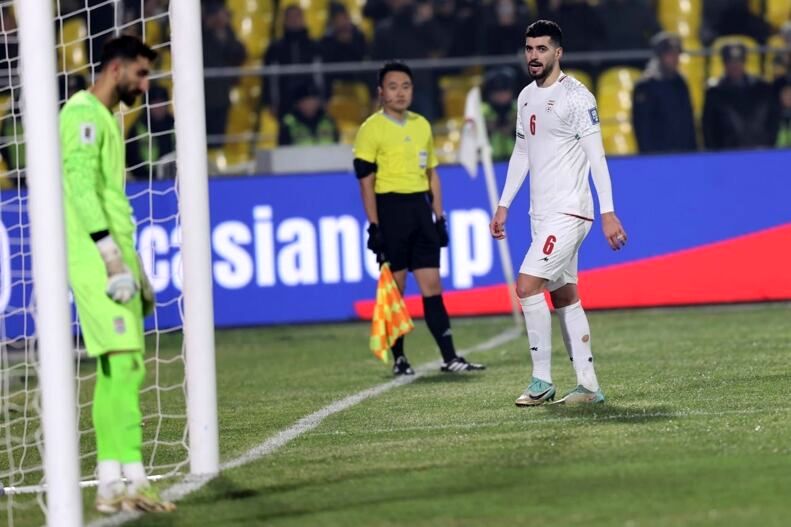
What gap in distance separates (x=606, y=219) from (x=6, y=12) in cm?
973

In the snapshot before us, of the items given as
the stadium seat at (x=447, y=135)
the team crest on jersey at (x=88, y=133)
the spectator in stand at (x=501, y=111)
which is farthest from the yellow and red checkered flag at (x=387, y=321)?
the stadium seat at (x=447, y=135)

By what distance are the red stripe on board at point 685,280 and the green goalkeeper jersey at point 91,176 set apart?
9.57m

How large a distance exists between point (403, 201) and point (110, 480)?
5.48 m

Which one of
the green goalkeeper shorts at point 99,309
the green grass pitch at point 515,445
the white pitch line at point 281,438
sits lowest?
the white pitch line at point 281,438

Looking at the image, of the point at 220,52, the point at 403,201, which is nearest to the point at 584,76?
the point at 220,52

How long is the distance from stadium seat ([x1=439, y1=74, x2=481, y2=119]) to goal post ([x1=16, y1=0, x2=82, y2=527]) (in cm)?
1341

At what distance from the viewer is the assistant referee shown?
1172cm

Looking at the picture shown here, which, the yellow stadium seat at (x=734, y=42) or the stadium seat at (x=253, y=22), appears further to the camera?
the stadium seat at (x=253, y=22)

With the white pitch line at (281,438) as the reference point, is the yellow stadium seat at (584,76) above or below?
above

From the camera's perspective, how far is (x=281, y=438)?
341 inches

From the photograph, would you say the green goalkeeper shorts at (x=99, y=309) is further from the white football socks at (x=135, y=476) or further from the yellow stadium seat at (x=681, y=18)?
the yellow stadium seat at (x=681, y=18)

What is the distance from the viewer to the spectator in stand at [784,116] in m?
18.1

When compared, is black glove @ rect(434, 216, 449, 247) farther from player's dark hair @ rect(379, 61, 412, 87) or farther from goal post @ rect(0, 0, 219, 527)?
goal post @ rect(0, 0, 219, 527)

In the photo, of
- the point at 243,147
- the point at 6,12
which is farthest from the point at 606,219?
the point at 243,147
